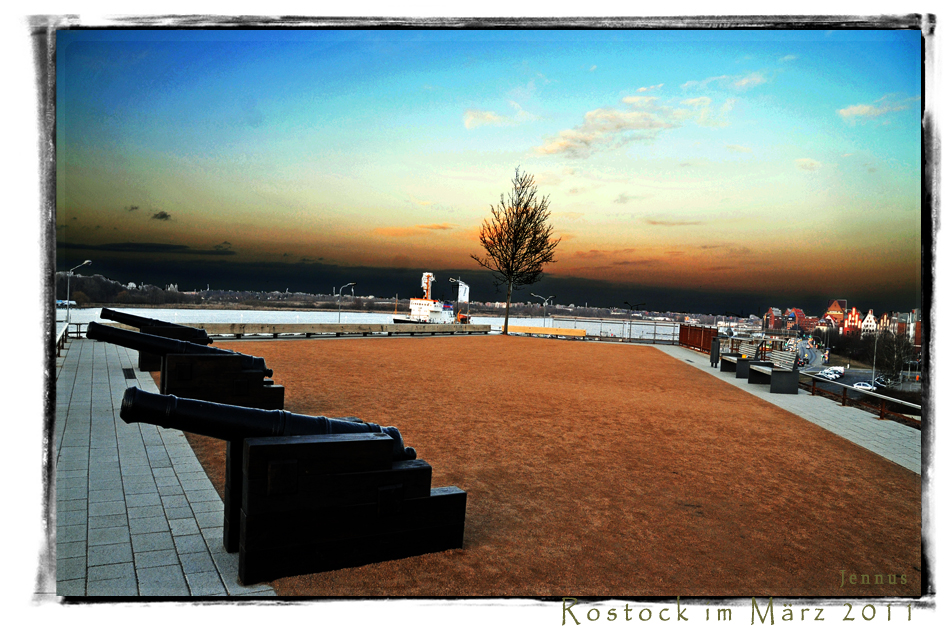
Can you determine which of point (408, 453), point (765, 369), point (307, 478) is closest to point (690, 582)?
point (408, 453)

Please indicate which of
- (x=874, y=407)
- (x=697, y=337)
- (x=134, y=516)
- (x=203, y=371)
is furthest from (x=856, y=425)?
(x=697, y=337)

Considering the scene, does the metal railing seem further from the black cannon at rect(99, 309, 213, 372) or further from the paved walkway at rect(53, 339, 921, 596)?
the black cannon at rect(99, 309, 213, 372)

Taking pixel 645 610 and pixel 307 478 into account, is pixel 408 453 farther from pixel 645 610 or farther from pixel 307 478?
pixel 645 610

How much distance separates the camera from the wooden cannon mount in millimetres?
2832

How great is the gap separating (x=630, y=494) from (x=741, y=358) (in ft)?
37.4

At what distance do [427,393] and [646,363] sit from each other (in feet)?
32.8

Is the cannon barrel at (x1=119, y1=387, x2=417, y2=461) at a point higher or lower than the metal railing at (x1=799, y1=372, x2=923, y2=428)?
higher

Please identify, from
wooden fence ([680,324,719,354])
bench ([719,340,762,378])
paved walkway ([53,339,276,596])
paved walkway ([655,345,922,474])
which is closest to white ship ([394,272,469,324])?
wooden fence ([680,324,719,354])

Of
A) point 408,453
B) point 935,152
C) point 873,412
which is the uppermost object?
point 935,152

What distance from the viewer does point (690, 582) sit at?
3236mm

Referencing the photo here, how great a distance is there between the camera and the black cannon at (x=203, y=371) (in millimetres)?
7160

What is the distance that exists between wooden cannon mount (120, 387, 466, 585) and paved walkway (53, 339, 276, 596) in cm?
25

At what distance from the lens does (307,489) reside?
293cm

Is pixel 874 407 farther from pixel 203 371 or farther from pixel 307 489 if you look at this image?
pixel 203 371
